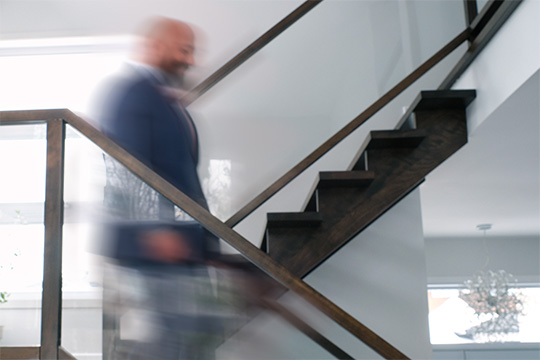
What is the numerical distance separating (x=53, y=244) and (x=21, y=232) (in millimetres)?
92

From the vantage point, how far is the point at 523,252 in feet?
25.2

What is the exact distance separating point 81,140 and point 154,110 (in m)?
0.26

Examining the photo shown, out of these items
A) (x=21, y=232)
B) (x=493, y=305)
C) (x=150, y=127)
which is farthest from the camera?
(x=493, y=305)

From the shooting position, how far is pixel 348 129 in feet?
9.75

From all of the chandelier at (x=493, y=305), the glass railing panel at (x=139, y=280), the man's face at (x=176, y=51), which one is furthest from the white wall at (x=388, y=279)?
the chandelier at (x=493, y=305)

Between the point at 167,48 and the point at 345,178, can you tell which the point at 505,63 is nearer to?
the point at 345,178

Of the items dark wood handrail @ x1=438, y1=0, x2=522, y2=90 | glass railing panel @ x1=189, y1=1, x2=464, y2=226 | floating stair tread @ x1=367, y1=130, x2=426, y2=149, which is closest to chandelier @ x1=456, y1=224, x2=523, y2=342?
glass railing panel @ x1=189, y1=1, x2=464, y2=226

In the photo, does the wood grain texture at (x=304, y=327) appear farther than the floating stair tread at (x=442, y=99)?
No

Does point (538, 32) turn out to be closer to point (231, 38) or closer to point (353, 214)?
point (353, 214)

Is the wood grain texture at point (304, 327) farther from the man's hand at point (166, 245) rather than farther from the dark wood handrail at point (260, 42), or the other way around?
the dark wood handrail at point (260, 42)

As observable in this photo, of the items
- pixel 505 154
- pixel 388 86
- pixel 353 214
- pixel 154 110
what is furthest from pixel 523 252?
pixel 154 110

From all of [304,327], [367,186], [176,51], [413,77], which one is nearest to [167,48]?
[176,51]

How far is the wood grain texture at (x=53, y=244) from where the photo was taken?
1.46m

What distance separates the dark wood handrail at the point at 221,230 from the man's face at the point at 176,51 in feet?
1.58
